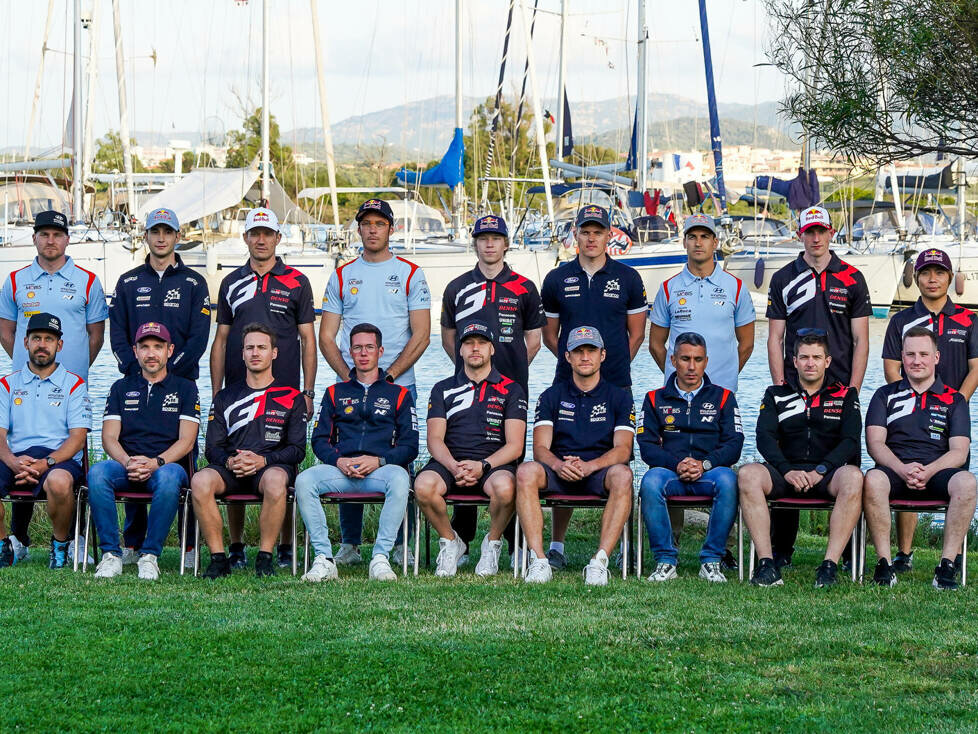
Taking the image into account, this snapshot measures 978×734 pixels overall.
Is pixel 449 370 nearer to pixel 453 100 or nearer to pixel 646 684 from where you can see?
pixel 453 100

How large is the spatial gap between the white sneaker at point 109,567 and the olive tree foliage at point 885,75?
15.4 ft

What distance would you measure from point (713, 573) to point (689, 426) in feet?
2.79

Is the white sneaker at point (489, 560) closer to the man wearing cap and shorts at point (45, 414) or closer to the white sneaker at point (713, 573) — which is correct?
the white sneaker at point (713, 573)

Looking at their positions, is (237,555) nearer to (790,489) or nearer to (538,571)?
(538,571)

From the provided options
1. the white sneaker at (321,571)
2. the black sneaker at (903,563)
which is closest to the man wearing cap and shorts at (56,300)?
the white sneaker at (321,571)

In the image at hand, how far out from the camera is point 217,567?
6.98 metres

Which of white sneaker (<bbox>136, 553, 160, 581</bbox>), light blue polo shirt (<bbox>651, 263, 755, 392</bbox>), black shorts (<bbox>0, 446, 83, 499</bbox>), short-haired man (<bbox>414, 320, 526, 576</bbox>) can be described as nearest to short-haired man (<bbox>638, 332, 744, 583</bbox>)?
light blue polo shirt (<bbox>651, 263, 755, 392</bbox>)

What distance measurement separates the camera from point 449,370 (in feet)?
71.3

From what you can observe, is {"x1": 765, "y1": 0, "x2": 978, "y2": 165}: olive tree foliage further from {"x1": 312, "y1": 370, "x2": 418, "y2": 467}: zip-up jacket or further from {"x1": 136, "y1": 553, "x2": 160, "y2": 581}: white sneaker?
{"x1": 136, "y1": 553, "x2": 160, "y2": 581}: white sneaker

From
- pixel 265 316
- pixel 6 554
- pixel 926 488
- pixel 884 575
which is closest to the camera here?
pixel 884 575

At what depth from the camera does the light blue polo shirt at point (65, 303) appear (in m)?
7.84

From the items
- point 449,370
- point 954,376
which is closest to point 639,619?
point 954,376

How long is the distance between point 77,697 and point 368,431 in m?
2.90

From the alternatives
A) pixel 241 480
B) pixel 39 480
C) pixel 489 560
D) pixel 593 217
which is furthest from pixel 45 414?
pixel 593 217
